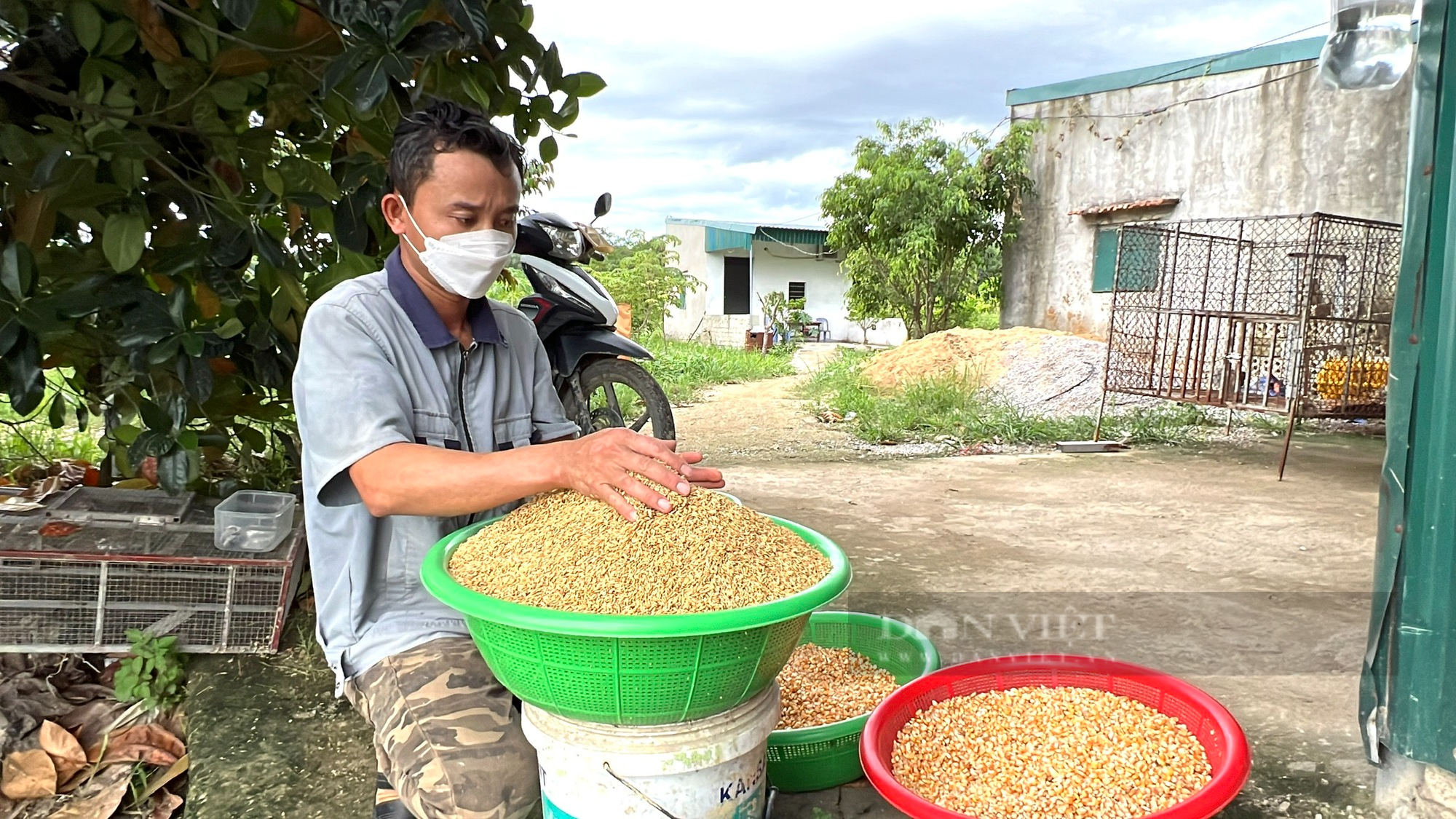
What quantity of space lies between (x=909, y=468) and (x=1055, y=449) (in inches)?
51.4

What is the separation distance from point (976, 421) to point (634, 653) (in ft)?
19.5

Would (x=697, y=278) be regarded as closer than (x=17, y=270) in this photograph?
No

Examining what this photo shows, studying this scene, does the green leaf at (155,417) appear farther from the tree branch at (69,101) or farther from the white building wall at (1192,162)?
the white building wall at (1192,162)

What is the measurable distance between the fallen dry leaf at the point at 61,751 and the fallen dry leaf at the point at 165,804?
205 millimetres

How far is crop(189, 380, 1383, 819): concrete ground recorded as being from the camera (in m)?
2.16

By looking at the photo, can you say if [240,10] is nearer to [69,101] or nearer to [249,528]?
[69,101]

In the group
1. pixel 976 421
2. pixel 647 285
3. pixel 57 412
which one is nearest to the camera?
pixel 57 412

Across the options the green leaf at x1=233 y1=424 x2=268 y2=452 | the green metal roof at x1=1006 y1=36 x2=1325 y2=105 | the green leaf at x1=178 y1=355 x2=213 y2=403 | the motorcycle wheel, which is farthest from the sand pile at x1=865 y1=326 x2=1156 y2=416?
the green leaf at x1=178 y1=355 x2=213 y2=403

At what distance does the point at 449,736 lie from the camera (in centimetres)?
152

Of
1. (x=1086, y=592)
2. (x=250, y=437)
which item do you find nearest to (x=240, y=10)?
(x=250, y=437)

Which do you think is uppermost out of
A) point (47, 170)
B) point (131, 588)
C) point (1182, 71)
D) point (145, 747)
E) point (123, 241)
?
point (1182, 71)

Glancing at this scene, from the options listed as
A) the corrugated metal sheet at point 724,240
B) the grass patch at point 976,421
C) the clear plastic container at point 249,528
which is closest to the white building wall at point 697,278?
the corrugated metal sheet at point 724,240

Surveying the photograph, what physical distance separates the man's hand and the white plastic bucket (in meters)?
0.32

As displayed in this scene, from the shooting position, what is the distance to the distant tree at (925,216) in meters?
10.8
